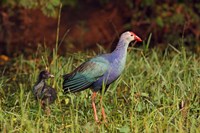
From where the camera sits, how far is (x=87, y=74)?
280 inches

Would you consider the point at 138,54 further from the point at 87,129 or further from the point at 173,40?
the point at 87,129

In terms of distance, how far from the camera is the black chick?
7.27 m

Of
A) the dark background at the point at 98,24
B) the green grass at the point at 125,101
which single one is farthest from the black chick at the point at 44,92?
the dark background at the point at 98,24

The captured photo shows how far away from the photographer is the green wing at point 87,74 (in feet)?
23.2

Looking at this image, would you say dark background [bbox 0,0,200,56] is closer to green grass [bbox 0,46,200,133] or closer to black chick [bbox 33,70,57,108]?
green grass [bbox 0,46,200,133]

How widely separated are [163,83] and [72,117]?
139cm

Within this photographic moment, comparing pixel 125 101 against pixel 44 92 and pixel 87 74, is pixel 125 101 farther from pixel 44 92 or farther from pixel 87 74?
pixel 44 92

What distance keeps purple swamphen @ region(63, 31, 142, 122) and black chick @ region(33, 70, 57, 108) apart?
0.57ft

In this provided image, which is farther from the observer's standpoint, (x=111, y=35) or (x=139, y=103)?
(x=111, y=35)

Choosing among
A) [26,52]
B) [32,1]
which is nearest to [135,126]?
[32,1]

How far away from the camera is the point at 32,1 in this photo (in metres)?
9.07

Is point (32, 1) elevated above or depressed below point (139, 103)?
above

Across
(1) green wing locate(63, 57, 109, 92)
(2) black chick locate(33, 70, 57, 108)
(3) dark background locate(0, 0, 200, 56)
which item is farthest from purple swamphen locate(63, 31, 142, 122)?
(3) dark background locate(0, 0, 200, 56)

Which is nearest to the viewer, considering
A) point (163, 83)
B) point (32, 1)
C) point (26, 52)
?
point (163, 83)
